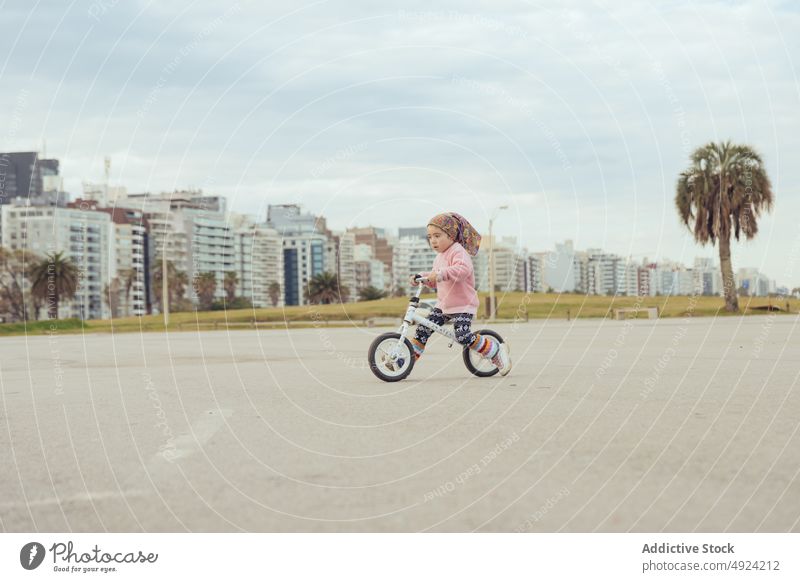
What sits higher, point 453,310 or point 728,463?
point 453,310

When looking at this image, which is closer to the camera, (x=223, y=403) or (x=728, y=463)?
(x=728, y=463)

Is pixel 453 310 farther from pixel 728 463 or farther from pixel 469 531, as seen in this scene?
pixel 469 531

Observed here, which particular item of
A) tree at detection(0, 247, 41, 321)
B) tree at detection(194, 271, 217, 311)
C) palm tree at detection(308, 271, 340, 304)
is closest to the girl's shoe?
tree at detection(0, 247, 41, 321)

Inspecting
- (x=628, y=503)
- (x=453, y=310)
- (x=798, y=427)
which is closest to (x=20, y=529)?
→ (x=628, y=503)

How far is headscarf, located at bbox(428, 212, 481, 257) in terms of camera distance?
412 inches

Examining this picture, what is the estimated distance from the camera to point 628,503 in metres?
4.07

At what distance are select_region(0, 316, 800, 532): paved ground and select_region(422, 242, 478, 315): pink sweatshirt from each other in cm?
77

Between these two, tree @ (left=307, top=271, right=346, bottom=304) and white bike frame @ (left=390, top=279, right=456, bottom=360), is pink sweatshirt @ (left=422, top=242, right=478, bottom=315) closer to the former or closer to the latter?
white bike frame @ (left=390, top=279, right=456, bottom=360)

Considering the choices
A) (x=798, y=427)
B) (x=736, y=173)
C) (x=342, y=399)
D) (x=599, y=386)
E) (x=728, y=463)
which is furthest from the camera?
(x=736, y=173)

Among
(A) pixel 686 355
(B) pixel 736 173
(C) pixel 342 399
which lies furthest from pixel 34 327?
(C) pixel 342 399

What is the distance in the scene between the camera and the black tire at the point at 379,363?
1045cm

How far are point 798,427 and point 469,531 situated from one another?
355 centimetres

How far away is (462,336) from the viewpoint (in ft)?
Answer: 33.8
